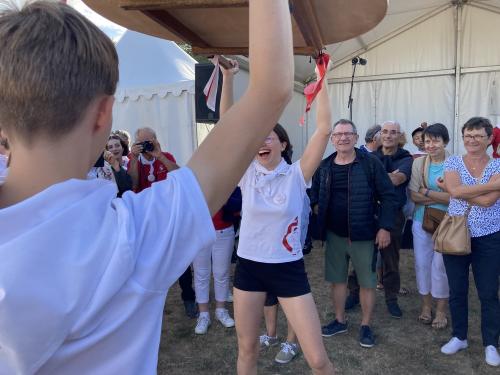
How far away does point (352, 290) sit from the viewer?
469cm

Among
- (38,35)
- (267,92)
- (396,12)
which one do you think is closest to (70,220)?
(38,35)

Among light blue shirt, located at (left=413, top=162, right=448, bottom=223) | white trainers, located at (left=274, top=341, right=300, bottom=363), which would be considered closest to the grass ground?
white trainers, located at (left=274, top=341, right=300, bottom=363)

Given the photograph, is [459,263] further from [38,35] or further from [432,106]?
[432,106]

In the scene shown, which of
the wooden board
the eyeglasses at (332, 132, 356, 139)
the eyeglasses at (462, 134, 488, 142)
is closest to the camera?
the wooden board

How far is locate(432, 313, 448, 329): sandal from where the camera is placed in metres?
4.02

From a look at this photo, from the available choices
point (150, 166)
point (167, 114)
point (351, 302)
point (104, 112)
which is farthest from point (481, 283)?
point (167, 114)

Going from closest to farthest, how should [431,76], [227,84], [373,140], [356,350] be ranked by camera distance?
1. [227,84]
2. [356,350]
3. [373,140]
4. [431,76]

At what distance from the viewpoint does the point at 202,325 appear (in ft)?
13.5

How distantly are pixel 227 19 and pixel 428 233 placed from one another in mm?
3429

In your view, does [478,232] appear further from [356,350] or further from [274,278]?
[274,278]

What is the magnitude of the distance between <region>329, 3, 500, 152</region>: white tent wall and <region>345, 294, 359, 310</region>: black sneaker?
6982 mm

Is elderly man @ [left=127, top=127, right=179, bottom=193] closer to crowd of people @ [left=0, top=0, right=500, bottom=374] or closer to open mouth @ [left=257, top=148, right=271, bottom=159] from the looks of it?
open mouth @ [left=257, top=148, right=271, bottom=159]

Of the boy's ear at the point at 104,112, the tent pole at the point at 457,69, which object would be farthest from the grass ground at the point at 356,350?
the tent pole at the point at 457,69

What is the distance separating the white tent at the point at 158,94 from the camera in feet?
22.8
